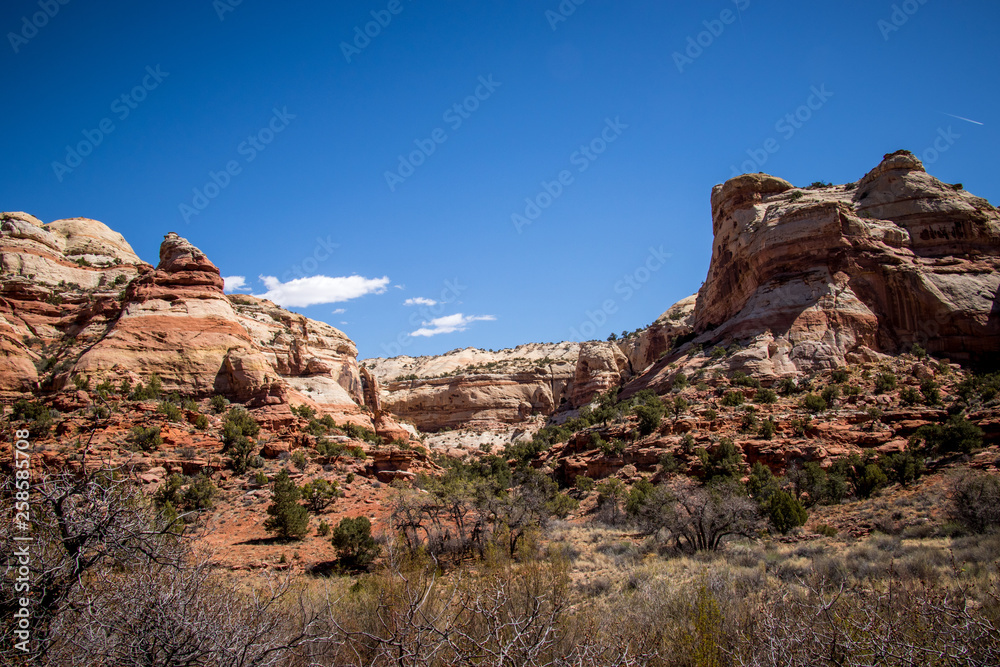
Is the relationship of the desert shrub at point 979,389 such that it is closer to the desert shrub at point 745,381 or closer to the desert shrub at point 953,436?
the desert shrub at point 953,436

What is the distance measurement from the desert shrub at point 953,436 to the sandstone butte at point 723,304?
932cm

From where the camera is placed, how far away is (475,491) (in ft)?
71.3

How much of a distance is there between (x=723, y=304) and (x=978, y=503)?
1254 inches

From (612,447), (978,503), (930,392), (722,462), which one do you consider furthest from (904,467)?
(612,447)

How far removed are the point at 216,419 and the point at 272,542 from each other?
12280 millimetres

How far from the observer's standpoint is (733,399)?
31.0m

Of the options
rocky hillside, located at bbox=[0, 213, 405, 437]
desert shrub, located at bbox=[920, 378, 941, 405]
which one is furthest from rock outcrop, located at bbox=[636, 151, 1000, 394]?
rocky hillside, located at bbox=[0, 213, 405, 437]

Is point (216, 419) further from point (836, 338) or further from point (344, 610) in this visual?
point (836, 338)

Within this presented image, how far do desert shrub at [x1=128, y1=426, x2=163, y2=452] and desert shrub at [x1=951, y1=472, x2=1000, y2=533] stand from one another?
2963 centimetres

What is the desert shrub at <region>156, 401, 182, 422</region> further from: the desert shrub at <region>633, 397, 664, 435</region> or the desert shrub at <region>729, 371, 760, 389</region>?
the desert shrub at <region>729, 371, 760, 389</region>

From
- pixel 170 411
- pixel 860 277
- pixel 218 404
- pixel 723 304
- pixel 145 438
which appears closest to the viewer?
pixel 145 438

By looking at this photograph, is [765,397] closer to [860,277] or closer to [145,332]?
[860,277]

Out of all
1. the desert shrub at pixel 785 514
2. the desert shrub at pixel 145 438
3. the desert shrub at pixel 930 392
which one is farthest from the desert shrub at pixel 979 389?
the desert shrub at pixel 145 438

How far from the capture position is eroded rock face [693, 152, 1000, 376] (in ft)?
112
